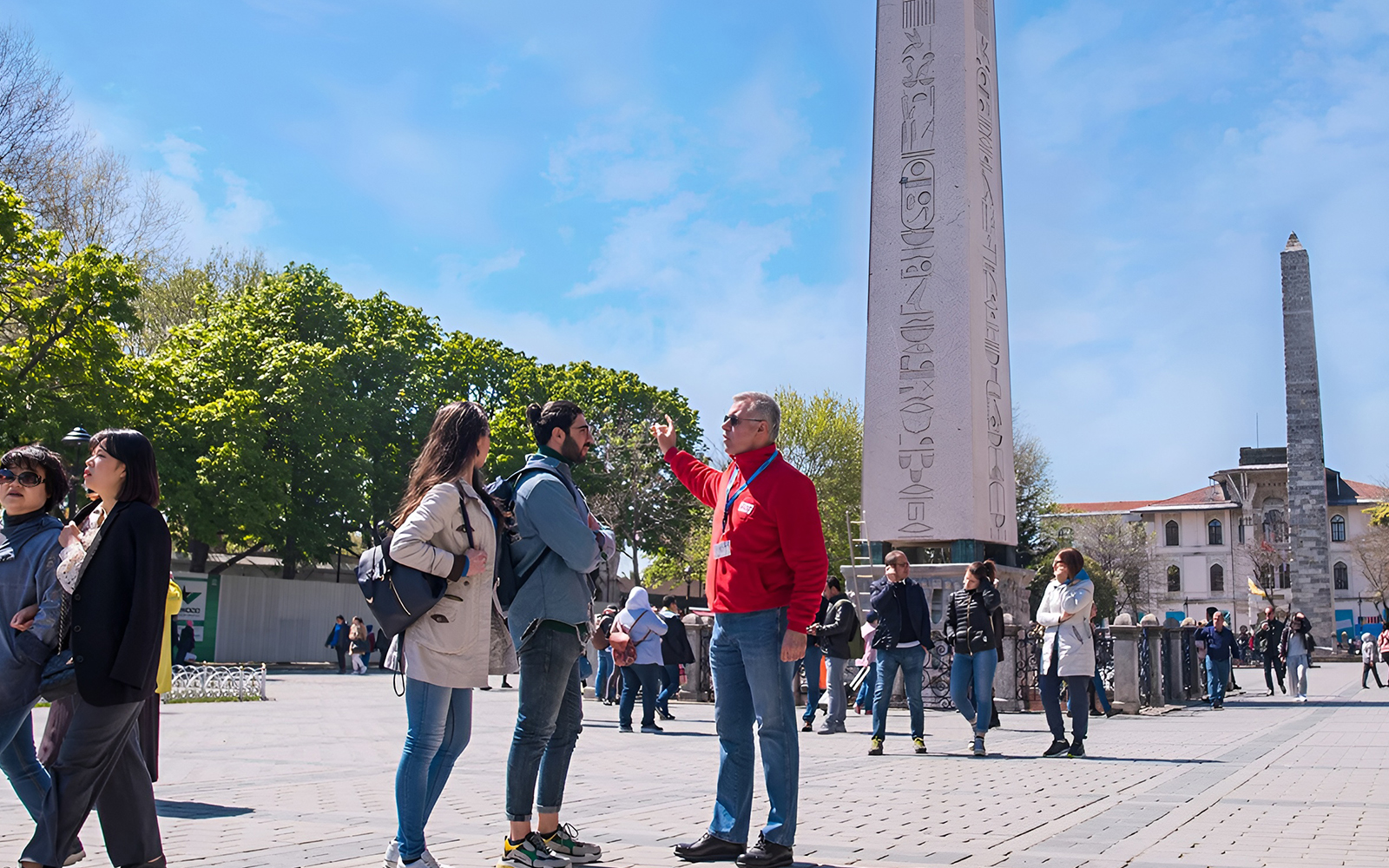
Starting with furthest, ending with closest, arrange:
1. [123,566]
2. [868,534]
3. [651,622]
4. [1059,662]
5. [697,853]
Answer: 1. [868,534]
2. [651,622]
3. [1059,662]
4. [697,853]
5. [123,566]

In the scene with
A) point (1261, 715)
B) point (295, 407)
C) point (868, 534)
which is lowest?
point (1261, 715)

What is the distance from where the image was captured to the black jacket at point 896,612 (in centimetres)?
1182

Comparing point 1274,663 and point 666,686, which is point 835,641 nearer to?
point 666,686

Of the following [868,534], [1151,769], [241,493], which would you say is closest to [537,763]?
[1151,769]

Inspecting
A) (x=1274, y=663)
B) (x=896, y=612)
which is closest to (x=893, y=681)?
(x=896, y=612)

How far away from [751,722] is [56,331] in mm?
23365

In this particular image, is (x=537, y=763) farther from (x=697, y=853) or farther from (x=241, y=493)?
(x=241, y=493)

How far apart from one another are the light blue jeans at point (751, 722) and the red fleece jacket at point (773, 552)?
0.09m

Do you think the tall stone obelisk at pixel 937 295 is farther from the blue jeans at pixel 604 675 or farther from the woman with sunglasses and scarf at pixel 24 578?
the woman with sunglasses and scarf at pixel 24 578

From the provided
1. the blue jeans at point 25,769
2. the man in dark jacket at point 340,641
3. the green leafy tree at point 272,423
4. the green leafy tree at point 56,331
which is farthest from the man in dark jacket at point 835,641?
the man in dark jacket at point 340,641

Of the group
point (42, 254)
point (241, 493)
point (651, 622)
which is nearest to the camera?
point (651, 622)

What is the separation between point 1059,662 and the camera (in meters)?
10.8

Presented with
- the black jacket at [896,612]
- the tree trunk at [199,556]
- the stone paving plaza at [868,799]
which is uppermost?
the tree trunk at [199,556]

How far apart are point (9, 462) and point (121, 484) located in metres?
0.79
